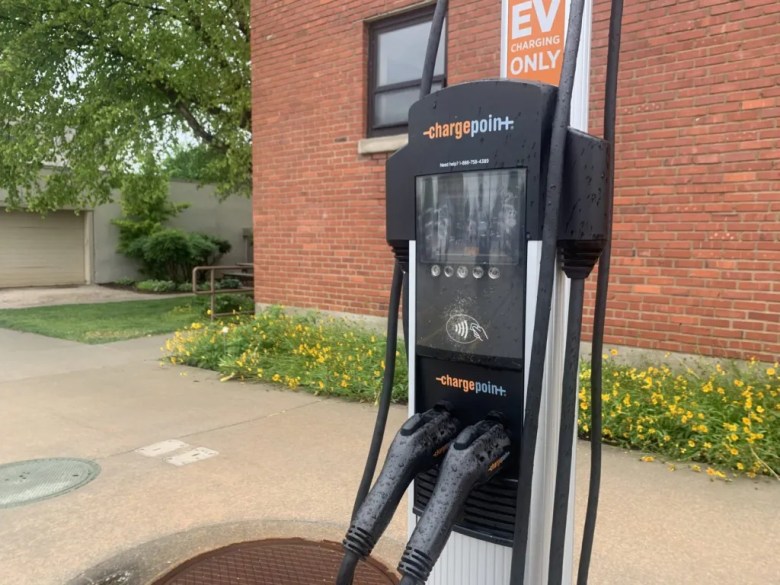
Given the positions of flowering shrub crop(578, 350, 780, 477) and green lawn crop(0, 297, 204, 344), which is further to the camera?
green lawn crop(0, 297, 204, 344)

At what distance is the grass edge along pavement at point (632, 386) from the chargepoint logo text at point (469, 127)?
3.15 meters

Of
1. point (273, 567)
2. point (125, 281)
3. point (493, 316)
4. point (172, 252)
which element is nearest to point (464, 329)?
point (493, 316)

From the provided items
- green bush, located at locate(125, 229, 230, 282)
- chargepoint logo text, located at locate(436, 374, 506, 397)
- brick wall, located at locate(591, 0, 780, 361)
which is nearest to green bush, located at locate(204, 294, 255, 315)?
green bush, located at locate(125, 229, 230, 282)

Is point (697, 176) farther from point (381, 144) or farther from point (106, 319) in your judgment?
point (106, 319)

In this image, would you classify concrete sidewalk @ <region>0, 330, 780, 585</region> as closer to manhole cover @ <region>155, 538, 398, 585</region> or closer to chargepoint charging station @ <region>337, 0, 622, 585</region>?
manhole cover @ <region>155, 538, 398, 585</region>

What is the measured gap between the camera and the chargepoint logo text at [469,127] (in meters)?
1.59

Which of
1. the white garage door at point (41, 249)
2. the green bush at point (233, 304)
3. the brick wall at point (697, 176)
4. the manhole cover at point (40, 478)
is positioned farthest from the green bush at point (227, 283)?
the brick wall at point (697, 176)

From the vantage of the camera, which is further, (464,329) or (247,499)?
(247,499)

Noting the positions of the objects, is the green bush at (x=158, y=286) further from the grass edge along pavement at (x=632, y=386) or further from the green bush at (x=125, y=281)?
the grass edge along pavement at (x=632, y=386)

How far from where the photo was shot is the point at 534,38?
Result: 204 centimetres

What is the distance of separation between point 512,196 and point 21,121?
10.6 meters

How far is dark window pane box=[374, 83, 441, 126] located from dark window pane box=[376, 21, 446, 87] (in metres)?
0.13

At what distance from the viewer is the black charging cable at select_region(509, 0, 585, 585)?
4.81ft

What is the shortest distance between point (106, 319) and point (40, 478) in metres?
8.12
